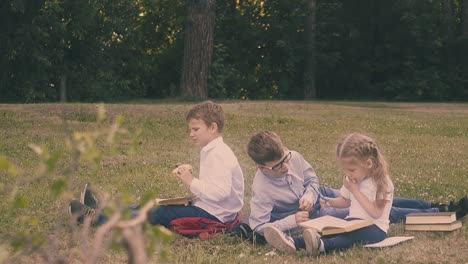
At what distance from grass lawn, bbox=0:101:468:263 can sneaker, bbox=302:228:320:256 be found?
72 millimetres

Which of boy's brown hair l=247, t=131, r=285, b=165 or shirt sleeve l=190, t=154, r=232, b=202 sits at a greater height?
boy's brown hair l=247, t=131, r=285, b=165

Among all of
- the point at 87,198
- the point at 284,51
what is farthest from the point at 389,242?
the point at 284,51

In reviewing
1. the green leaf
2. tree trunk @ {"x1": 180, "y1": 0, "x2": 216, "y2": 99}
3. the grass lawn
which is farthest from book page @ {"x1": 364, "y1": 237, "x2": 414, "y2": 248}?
tree trunk @ {"x1": 180, "y1": 0, "x2": 216, "y2": 99}

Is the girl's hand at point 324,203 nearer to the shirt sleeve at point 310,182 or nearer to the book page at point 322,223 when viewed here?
the shirt sleeve at point 310,182

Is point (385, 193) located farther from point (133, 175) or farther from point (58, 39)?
point (58, 39)

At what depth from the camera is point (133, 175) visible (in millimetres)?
9578

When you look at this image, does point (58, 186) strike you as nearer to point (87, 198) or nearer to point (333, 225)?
point (333, 225)

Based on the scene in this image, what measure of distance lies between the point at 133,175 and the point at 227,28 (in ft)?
76.0

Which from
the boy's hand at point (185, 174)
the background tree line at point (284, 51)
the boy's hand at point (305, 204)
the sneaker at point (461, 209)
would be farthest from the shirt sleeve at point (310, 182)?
the background tree line at point (284, 51)

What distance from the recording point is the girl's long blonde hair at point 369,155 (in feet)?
20.1

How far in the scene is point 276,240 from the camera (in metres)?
5.91

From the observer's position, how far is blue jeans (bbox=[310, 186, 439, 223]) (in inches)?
266

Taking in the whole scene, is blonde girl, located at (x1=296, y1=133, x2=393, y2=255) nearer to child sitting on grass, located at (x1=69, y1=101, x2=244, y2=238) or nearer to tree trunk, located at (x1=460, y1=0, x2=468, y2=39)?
child sitting on grass, located at (x1=69, y1=101, x2=244, y2=238)

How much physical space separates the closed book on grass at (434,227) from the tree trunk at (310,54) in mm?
24895
